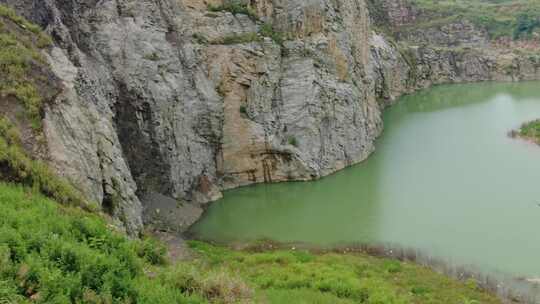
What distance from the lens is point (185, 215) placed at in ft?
81.2

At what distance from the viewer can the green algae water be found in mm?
20969

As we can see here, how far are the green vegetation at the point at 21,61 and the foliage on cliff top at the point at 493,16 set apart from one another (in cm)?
9671

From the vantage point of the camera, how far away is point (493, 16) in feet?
353

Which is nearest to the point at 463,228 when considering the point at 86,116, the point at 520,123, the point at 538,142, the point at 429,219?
the point at 429,219

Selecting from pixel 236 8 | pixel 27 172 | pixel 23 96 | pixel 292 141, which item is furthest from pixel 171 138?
pixel 27 172

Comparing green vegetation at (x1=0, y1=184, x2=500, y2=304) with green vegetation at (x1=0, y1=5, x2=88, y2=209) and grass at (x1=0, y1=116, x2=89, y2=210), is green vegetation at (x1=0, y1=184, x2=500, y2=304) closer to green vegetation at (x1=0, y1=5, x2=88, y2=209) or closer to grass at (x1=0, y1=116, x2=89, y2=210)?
grass at (x1=0, y1=116, x2=89, y2=210)

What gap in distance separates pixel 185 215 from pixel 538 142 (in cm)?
3024

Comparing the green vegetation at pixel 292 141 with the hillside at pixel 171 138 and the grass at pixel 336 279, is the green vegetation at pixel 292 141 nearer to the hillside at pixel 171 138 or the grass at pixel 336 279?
the hillside at pixel 171 138

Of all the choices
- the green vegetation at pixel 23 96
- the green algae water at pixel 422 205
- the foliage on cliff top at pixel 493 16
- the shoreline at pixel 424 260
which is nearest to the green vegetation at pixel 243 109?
the green algae water at pixel 422 205

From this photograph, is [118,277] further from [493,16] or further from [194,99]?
[493,16]

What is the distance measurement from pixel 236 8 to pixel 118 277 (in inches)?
1066

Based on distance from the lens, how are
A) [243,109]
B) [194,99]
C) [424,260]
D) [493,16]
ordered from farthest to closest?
[493,16]
[243,109]
[194,99]
[424,260]

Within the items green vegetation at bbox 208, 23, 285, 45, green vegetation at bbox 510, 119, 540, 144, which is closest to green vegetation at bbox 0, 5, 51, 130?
green vegetation at bbox 208, 23, 285, 45

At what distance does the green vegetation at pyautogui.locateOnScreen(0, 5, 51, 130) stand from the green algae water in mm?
10166
